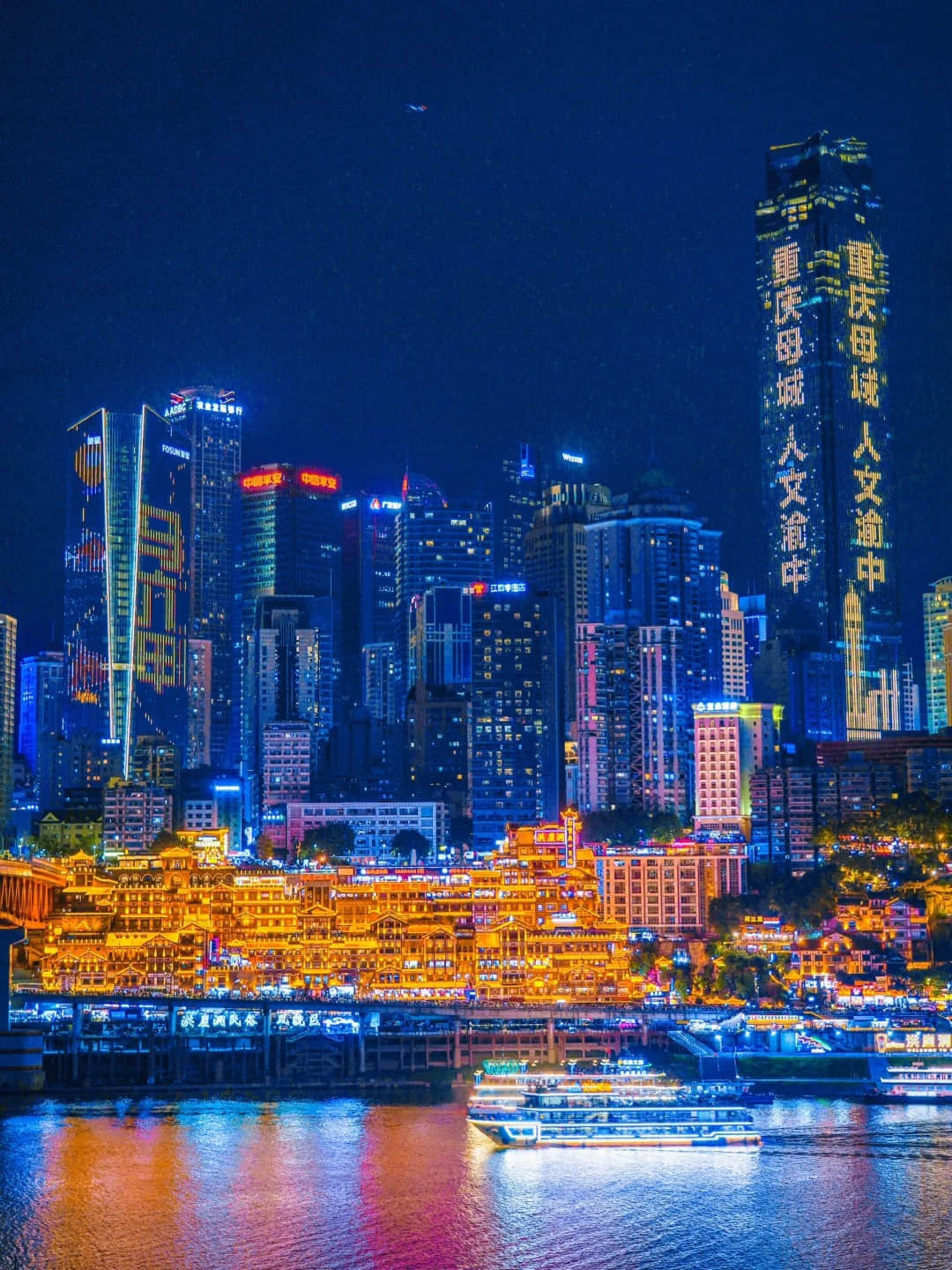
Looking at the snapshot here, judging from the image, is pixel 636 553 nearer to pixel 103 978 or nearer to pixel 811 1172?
pixel 103 978

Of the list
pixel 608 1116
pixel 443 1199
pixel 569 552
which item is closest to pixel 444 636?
pixel 569 552

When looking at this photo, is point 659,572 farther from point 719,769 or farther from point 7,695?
point 7,695

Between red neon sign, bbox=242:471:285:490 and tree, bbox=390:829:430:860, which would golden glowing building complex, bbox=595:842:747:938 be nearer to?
tree, bbox=390:829:430:860

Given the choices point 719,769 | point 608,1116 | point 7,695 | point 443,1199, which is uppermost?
point 7,695

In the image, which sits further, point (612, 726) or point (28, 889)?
point (612, 726)

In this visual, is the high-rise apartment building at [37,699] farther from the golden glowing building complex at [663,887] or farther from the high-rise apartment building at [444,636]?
the golden glowing building complex at [663,887]

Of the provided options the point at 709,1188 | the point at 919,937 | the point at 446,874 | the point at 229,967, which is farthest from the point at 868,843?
the point at 709,1188

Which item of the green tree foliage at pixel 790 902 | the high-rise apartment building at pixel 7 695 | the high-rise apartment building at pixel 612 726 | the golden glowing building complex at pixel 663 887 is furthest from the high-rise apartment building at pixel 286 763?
the green tree foliage at pixel 790 902
